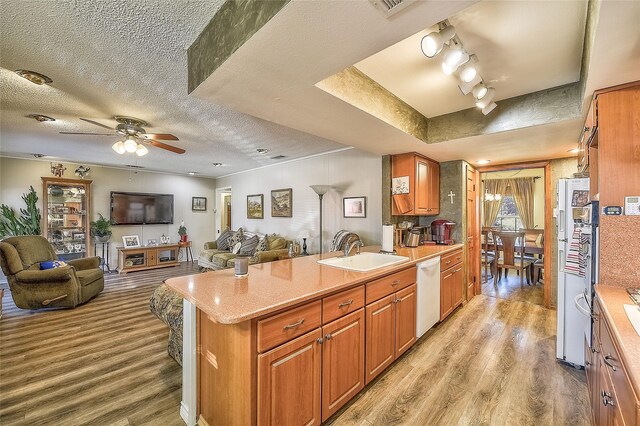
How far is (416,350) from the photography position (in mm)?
2584

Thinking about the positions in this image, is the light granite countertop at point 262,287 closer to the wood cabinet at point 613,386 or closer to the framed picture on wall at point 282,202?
the wood cabinet at point 613,386

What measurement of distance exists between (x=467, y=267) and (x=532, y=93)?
254cm

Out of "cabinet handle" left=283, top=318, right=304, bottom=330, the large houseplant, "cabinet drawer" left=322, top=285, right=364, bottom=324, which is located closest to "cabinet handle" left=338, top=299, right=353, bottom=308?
"cabinet drawer" left=322, top=285, right=364, bottom=324

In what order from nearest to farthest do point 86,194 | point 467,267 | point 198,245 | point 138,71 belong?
point 138,71 → point 467,267 → point 86,194 → point 198,245

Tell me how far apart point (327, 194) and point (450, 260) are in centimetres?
226

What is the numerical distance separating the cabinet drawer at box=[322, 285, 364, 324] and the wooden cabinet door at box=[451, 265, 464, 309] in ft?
6.92

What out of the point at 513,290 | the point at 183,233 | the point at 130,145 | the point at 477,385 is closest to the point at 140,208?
the point at 183,233

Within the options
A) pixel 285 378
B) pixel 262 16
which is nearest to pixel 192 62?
pixel 262 16

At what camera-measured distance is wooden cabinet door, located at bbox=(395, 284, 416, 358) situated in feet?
7.49

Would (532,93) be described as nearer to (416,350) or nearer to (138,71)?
(416,350)

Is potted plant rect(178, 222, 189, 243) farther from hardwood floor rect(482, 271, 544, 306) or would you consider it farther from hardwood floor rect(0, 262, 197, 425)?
hardwood floor rect(482, 271, 544, 306)

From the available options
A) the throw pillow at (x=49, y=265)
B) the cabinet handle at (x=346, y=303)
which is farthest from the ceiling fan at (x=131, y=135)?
the cabinet handle at (x=346, y=303)

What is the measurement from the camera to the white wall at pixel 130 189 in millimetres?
5062

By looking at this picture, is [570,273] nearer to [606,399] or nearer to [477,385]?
[477,385]
